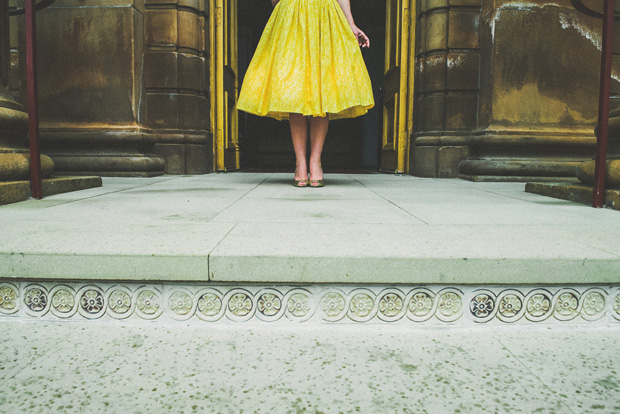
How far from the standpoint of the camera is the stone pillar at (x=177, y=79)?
12.6 feet

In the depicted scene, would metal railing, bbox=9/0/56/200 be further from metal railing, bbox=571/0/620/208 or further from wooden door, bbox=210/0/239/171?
metal railing, bbox=571/0/620/208

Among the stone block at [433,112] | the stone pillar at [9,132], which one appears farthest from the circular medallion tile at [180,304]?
the stone block at [433,112]

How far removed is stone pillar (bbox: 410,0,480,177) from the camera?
378 centimetres

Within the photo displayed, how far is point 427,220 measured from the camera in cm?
150

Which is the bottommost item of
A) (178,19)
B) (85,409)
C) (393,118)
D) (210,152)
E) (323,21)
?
(85,409)

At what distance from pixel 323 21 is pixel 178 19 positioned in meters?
1.90

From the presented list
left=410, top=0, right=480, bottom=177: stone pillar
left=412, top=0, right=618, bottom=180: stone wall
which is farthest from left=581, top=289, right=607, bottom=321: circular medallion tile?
left=410, top=0, right=480, bottom=177: stone pillar

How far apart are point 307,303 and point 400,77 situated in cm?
378

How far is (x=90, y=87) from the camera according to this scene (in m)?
3.62

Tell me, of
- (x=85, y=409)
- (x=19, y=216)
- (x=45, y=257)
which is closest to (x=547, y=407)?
(x=85, y=409)

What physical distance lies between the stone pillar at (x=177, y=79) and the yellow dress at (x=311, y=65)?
155 centimetres

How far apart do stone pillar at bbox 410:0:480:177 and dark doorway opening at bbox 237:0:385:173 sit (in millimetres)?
4348

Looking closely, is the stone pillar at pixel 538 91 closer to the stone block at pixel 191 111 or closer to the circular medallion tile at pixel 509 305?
the stone block at pixel 191 111

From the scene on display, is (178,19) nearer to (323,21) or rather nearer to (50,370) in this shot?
(323,21)
